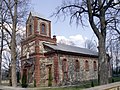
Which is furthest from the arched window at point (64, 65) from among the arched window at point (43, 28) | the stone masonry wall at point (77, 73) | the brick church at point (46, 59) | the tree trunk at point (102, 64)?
the tree trunk at point (102, 64)

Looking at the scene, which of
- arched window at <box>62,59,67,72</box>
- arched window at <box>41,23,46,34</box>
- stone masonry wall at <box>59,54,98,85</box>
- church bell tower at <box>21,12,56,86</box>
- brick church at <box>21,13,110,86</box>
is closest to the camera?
brick church at <box>21,13,110,86</box>

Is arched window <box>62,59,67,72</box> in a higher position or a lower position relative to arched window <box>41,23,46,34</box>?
lower

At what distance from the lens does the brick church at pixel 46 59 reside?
104 ft

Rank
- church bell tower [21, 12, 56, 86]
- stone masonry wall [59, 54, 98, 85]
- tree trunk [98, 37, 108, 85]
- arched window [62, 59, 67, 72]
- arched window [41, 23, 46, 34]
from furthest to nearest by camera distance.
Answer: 1. arched window [41, 23, 46, 34]
2. church bell tower [21, 12, 56, 86]
3. arched window [62, 59, 67, 72]
4. stone masonry wall [59, 54, 98, 85]
5. tree trunk [98, 37, 108, 85]

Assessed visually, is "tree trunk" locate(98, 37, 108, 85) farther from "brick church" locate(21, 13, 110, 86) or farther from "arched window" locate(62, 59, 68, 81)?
"arched window" locate(62, 59, 68, 81)

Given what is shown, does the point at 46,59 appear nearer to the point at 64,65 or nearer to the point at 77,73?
the point at 64,65

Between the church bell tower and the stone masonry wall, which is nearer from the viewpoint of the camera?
the stone masonry wall

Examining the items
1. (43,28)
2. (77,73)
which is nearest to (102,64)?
(77,73)

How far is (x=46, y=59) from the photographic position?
3291 cm

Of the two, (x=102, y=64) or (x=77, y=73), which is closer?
(x=102, y=64)

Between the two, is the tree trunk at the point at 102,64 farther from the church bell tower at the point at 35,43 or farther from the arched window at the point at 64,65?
the church bell tower at the point at 35,43

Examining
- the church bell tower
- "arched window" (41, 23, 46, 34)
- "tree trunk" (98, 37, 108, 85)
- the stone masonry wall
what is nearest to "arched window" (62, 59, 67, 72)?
the stone masonry wall

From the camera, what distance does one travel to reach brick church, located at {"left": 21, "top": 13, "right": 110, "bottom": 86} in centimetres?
3155

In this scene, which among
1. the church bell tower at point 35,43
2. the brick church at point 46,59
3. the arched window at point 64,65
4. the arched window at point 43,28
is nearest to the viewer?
the brick church at point 46,59
